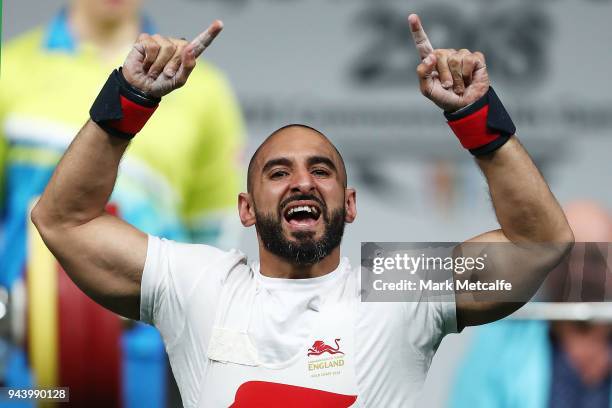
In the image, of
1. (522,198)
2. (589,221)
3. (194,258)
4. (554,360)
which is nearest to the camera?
(522,198)

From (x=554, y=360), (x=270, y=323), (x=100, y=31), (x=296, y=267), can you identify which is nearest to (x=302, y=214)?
(x=296, y=267)

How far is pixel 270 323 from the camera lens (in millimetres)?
2330

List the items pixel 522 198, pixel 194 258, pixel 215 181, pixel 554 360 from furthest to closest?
pixel 215 181, pixel 554 360, pixel 194 258, pixel 522 198

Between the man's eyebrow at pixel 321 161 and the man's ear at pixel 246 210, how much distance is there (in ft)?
0.58

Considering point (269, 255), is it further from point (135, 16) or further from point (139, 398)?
point (135, 16)

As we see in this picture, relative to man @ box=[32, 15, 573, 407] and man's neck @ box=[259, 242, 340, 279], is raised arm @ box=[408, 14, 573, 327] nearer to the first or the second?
man @ box=[32, 15, 573, 407]

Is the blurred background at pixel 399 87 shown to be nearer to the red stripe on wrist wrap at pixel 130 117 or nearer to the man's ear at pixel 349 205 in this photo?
the man's ear at pixel 349 205

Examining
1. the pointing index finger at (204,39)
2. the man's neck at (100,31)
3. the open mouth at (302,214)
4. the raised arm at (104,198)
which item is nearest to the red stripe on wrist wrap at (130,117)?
the raised arm at (104,198)

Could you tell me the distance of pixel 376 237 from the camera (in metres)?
4.02

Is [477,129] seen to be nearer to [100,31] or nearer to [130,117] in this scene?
[130,117]

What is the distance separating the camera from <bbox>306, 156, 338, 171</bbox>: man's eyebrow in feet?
8.02

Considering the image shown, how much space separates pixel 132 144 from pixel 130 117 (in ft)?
5.39

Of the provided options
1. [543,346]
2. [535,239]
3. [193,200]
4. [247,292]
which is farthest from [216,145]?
[535,239]

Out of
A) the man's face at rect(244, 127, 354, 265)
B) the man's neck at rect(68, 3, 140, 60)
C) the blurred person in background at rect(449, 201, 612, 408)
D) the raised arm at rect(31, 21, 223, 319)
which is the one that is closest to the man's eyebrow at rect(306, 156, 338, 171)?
the man's face at rect(244, 127, 354, 265)
